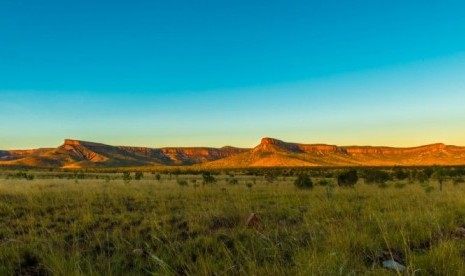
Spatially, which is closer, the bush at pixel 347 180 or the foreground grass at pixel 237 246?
the foreground grass at pixel 237 246

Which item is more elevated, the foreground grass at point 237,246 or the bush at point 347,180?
the foreground grass at point 237,246

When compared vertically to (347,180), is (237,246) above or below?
above

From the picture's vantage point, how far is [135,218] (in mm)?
9961

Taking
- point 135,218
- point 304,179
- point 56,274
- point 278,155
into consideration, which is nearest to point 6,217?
point 135,218

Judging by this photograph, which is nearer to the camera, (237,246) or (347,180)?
(237,246)

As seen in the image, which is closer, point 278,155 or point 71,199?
point 71,199

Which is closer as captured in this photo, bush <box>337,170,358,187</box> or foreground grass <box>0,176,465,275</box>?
foreground grass <box>0,176,465,275</box>

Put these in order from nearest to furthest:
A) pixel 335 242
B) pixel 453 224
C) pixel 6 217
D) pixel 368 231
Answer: pixel 335 242 < pixel 368 231 < pixel 453 224 < pixel 6 217

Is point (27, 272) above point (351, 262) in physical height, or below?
below

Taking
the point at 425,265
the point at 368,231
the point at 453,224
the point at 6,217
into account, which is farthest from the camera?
the point at 6,217

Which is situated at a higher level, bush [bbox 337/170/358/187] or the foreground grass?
the foreground grass

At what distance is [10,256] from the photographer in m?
5.48

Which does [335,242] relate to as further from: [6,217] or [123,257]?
[6,217]

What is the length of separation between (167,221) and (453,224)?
20.3ft
